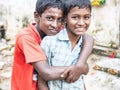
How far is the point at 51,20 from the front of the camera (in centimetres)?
212

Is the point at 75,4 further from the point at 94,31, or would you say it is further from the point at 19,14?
Result: the point at 19,14

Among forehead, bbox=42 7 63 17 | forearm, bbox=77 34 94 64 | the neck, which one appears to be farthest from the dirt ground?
forehead, bbox=42 7 63 17

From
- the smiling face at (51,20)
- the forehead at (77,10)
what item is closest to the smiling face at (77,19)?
the forehead at (77,10)

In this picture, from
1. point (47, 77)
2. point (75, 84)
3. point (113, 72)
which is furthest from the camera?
point (113, 72)

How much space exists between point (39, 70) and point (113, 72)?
3.14m

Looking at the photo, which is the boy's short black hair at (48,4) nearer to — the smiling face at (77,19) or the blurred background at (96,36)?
the smiling face at (77,19)

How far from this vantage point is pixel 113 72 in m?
4.91

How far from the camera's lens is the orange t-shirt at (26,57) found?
78.3 inches

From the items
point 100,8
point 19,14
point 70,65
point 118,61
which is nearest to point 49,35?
point 70,65

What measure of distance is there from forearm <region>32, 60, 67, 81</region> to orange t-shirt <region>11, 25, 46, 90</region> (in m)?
0.04

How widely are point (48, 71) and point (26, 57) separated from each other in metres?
0.19

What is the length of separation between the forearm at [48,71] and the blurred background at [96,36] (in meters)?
2.77

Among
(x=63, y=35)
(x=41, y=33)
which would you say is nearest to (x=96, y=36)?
(x=41, y=33)

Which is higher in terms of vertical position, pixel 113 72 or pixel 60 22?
pixel 60 22
